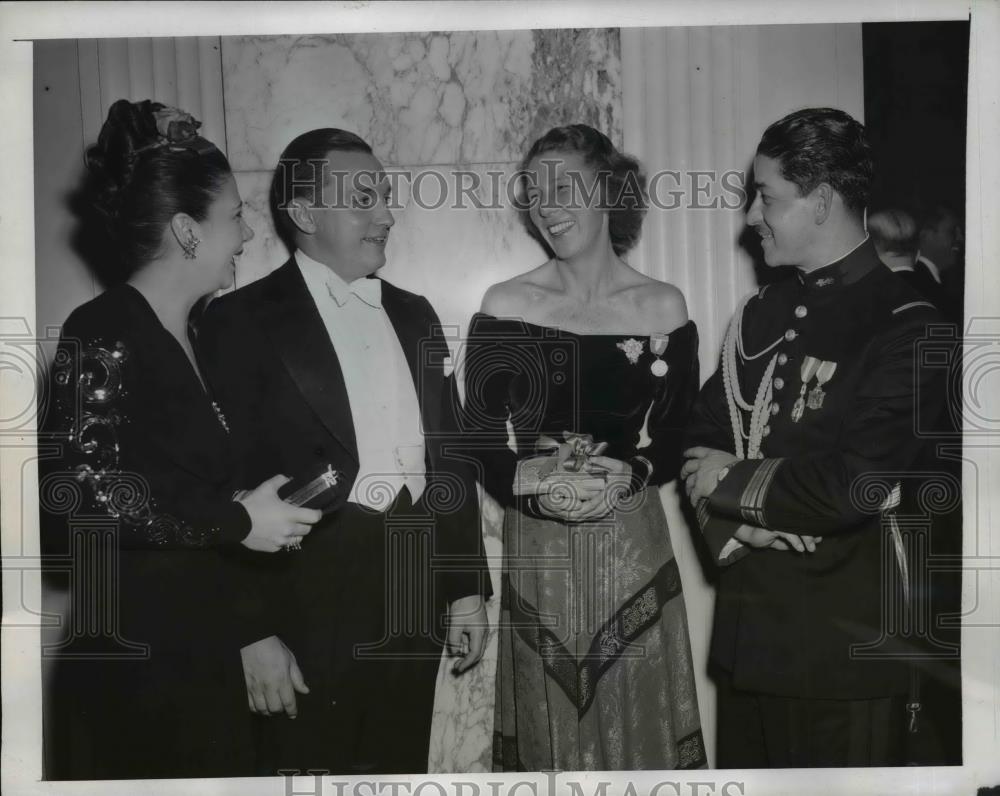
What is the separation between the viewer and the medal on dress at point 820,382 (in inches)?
99.0

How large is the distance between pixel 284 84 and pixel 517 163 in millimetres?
639

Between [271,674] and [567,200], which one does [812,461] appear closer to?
[567,200]

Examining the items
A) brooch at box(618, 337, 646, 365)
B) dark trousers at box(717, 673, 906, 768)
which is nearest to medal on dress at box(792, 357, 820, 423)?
brooch at box(618, 337, 646, 365)

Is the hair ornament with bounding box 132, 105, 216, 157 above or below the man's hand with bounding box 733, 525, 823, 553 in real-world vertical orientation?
above

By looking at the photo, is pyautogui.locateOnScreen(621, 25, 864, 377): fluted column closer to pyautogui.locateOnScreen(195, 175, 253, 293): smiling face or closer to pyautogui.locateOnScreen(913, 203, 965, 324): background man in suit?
pyautogui.locateOnScreen(913, 203, 965, 324): background man in suit

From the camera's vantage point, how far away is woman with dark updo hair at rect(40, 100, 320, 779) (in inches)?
101

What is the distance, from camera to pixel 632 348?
8.53 feet

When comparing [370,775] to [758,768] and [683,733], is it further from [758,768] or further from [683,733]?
[758,768]

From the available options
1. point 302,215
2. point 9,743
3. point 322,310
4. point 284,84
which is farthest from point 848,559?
point 9,743

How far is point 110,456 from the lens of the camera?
8.49 feet

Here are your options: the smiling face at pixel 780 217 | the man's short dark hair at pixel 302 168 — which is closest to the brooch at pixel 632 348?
the smiling face at pixel 780 217

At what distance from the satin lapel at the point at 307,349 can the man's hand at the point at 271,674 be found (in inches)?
21.5

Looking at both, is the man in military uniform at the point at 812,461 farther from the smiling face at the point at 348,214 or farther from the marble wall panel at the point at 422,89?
the smiling face at the point at 348,214

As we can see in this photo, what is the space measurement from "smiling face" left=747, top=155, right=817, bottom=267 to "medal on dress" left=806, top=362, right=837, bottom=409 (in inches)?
10.7
